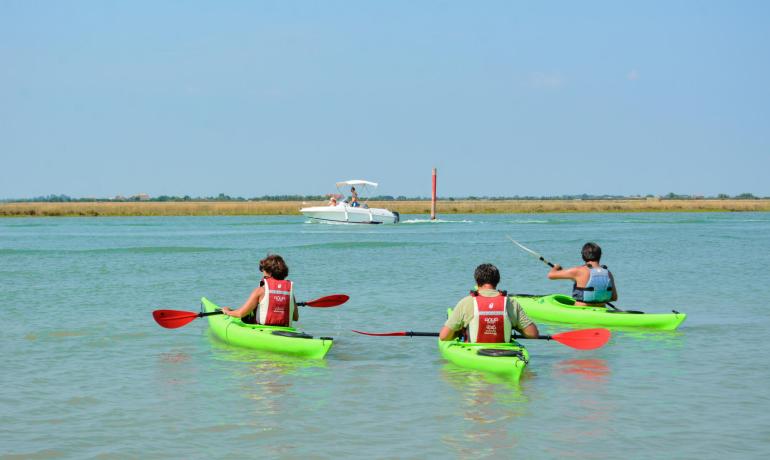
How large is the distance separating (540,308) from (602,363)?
4075 millimetres

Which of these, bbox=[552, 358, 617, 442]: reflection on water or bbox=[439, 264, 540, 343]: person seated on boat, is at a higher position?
bbox=[439, 264, 540, 343]: person seated on boat

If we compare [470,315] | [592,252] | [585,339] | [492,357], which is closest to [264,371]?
[470,315]

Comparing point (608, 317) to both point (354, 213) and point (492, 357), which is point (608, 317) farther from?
point (354, 213)

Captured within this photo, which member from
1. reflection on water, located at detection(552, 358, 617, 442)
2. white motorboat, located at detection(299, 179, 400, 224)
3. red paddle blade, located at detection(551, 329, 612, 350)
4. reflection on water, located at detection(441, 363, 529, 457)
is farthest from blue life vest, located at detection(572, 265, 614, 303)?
white motorboat, located at detection(299, 179, 400, 224)

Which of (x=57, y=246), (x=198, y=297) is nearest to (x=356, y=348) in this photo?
(x=198, y=297)

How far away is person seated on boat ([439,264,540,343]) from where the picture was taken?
10789 mm

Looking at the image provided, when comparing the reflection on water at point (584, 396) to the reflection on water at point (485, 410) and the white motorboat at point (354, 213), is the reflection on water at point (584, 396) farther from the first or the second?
the white motorboat at point (354, 213)

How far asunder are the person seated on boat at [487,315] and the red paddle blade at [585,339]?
3.55 ft

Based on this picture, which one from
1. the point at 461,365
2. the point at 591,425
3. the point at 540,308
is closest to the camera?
the point at 591,425

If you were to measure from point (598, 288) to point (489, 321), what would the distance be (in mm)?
4661

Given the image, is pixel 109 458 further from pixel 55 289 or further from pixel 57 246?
pixel 57 246

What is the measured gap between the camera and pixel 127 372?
11.9 m

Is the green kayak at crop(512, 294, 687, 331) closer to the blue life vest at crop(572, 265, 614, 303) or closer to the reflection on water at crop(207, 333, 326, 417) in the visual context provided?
the blue life vest at crop(572, 265, 614, 303)

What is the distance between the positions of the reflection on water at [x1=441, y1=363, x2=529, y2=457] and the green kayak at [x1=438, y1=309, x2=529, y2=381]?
11 centimetres
